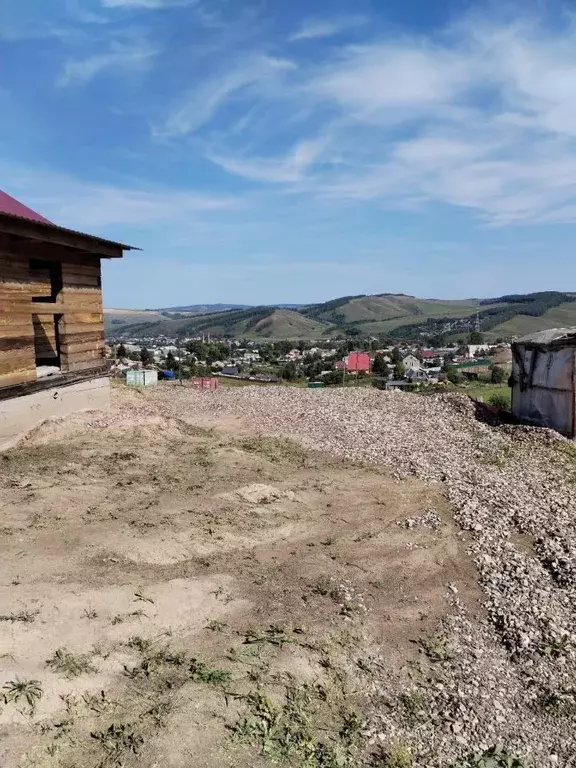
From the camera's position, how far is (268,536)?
955cm

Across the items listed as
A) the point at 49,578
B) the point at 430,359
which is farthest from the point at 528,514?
the point at 430,359

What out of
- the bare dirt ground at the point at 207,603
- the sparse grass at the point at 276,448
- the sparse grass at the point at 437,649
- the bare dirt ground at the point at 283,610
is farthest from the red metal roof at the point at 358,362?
the sparse grass at the point at 437,649

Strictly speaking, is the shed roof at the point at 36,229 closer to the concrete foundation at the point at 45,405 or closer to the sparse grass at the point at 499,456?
the concrete foundation at the point at 45,405

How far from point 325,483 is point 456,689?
22.1ft

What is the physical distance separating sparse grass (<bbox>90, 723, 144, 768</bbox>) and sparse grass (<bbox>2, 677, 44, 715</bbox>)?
71 cm

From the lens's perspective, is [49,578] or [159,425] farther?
[159,425]

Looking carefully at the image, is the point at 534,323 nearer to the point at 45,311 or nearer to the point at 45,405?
the point at 45,311

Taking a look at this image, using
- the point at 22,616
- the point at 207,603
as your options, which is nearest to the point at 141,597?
the point at 207,603

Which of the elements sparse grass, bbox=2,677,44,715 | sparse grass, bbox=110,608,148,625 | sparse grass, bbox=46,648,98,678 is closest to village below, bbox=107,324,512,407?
sparse grass, bbox=110,608,148,625

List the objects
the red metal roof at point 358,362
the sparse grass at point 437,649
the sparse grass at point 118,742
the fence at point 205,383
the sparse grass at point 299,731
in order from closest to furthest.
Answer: the sparse grass at point 118,742
the sparse grass at point 299,731
the sparse grass at point 437,649
the fence at point 205,383
the red metal roof at point 358,362

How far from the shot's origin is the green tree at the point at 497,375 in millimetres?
43287

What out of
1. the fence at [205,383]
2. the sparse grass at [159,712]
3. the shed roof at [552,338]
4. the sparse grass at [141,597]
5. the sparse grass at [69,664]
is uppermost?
the shed roof at [552,338]

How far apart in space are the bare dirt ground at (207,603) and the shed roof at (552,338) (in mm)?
7659

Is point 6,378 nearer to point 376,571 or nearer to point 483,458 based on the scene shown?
point 376,571
